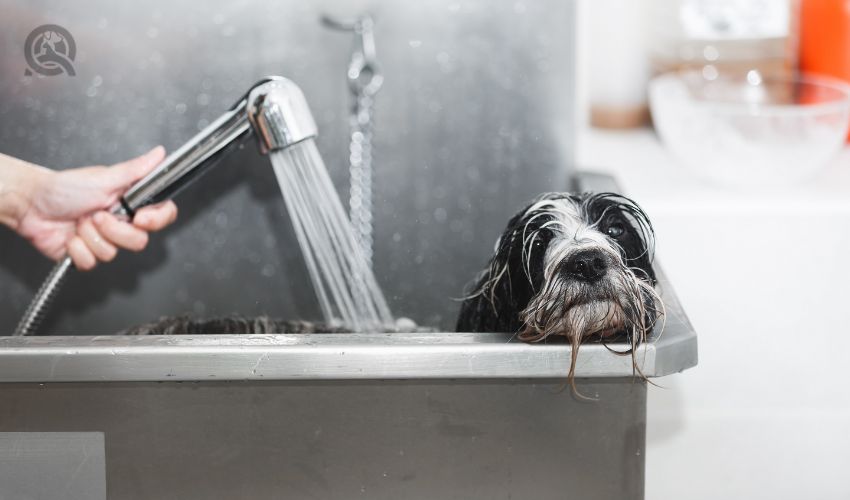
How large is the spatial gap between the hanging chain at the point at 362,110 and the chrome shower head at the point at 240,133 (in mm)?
295

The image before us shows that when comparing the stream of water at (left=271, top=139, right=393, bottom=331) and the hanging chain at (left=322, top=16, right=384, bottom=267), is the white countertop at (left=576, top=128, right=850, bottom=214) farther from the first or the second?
the stream of water at (left=271, top=139, right=393, bottom=331)

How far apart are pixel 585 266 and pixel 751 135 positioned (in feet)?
2.57

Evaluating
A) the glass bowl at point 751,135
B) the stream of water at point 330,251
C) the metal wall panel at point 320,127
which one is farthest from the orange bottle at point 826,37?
the stream of water at point 330,251

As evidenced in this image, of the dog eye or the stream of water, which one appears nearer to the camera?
the dog eye

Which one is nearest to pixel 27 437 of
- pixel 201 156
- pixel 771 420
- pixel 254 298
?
pixel 201 156

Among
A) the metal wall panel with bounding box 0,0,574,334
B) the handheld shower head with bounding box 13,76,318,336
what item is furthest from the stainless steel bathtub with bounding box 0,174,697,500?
the metal wall panel with bounding box 0,0,574,334

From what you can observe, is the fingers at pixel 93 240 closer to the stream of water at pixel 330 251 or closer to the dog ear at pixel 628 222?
the stream of water at pixel 330 251

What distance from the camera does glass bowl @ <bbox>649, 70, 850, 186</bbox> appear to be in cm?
161

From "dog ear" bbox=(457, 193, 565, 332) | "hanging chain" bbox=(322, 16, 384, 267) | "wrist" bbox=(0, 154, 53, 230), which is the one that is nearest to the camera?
"dog ear" bbox=(457, 193, 565, 332)

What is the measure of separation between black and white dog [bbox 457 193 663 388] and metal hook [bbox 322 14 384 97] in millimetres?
447

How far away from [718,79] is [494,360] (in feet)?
3.90

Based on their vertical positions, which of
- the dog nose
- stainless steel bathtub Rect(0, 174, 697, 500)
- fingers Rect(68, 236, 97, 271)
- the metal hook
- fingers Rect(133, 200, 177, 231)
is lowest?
stainless steel bathtub Rect(0, 174, 697, 500)

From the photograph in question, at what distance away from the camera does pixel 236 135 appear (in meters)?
1.21

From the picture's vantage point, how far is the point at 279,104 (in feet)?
3.85
